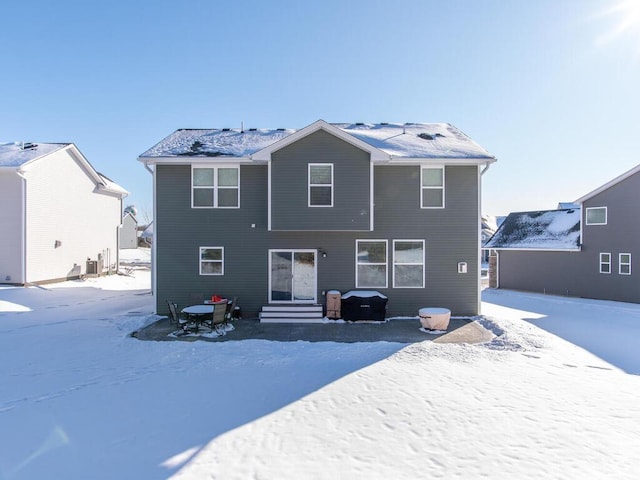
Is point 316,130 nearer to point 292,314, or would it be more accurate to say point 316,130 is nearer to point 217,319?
point 292,314

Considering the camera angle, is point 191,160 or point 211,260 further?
point 211,260

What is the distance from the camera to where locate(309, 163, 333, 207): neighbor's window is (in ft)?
38.2

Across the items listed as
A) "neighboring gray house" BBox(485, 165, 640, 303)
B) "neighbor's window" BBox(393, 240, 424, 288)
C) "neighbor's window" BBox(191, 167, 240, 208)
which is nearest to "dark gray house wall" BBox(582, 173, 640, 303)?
"neighboring gray house" BBox(485, 165, 640, 303)

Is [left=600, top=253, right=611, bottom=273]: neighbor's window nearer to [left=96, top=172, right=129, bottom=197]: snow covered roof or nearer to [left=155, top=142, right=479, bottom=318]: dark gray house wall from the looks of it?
[left=155, top=142, right=479, bottom=318]: dark gray house wall

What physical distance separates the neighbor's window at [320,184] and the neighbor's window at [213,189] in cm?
280

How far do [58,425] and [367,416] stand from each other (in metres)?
4.64

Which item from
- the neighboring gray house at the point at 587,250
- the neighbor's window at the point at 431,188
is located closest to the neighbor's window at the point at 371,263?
the neighbor's window at the point at 431,188

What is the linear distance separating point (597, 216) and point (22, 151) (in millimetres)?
32135

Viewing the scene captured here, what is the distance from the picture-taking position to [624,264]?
55.7 ft

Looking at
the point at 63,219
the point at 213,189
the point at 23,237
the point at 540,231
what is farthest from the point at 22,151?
the point at 540,231

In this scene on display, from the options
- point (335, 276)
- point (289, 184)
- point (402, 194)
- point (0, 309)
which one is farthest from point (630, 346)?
point (0, 309)

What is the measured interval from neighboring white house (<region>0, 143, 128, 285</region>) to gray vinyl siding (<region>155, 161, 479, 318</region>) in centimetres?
1044

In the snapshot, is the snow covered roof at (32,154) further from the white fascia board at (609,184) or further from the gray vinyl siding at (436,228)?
the white fascia board at (609,184)

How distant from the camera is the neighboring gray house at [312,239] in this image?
12.1 meters
